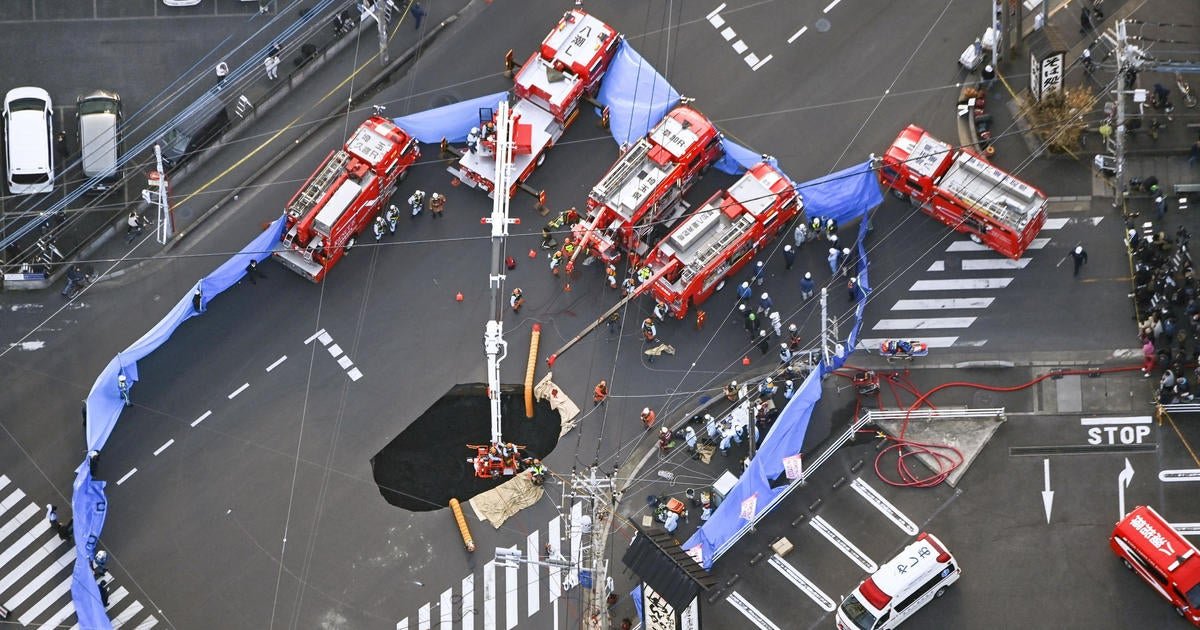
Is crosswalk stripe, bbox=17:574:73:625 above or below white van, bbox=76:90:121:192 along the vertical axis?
below

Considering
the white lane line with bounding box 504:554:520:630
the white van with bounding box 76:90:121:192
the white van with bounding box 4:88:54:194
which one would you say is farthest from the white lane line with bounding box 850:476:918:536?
the white van with bounding box 4:88:54:194

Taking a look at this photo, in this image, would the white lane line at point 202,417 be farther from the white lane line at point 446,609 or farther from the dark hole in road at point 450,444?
the white lane line at point 446,609

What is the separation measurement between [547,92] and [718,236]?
10663 mm

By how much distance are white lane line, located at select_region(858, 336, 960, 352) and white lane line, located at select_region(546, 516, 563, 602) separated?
50.8 feet

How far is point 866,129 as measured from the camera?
8981 centimetres

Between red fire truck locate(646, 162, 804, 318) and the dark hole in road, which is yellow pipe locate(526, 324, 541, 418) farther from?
red fire truck locate(646, 162, 804, 318)

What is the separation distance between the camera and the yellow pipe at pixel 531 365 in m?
86.4

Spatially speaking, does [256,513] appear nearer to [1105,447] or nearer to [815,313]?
[815,313]

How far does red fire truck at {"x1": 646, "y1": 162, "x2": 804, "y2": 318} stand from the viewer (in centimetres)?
8594

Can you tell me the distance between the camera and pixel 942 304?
284ft

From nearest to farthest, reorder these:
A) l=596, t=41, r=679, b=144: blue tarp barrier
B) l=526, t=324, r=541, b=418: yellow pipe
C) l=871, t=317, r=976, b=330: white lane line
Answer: l=871, t=317, r=976, b=330: white lane line < l=526, t=324, r=541, b=418: yellow pipe < l=596, t=41, r=679, b=144: blue tarp barrier

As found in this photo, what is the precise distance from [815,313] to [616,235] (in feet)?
31.4

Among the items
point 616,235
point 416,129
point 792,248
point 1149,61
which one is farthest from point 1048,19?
point 416,129

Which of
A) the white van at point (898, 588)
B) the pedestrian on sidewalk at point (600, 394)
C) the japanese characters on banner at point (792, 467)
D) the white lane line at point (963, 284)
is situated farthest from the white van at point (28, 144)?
the white van at point (898, 588)
